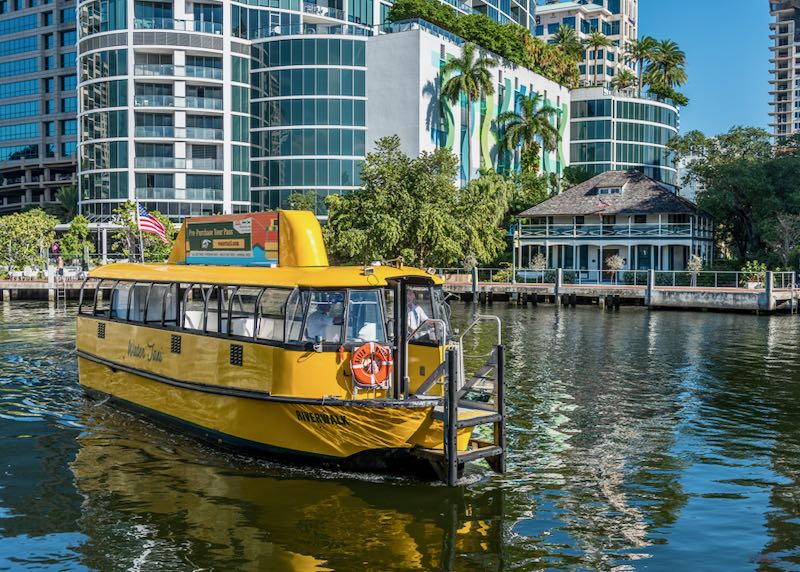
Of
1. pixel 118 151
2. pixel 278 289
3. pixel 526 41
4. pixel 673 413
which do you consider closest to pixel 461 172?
pixel 526 41

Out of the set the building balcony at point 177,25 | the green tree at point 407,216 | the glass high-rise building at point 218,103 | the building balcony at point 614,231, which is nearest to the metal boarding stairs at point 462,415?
the green tree at point 407,216

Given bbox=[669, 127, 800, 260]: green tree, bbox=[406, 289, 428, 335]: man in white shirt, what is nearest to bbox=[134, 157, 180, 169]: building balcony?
bbox=[669, 127, 800, 260]: green tree

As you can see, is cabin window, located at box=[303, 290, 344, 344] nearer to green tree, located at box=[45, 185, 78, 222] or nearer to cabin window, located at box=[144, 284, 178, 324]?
cabin window, located at box=[144, 284, 178, 324]

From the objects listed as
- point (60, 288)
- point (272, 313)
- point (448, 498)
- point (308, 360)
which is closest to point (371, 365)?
point (308, 360)

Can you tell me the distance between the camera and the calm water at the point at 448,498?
12898 mm

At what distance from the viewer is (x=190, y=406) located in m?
18.9

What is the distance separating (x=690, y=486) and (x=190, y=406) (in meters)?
10.3

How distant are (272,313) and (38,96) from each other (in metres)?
109

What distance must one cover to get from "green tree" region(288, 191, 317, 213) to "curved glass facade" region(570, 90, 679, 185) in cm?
4394

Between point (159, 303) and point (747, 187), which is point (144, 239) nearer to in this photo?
point (747, 187)

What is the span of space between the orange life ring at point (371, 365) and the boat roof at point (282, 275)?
1.22m

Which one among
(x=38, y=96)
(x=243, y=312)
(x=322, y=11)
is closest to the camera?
(x=243, y=312)

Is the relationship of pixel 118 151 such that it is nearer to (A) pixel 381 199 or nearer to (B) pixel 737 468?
(A) pixel 381 199

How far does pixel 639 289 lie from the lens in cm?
6038
